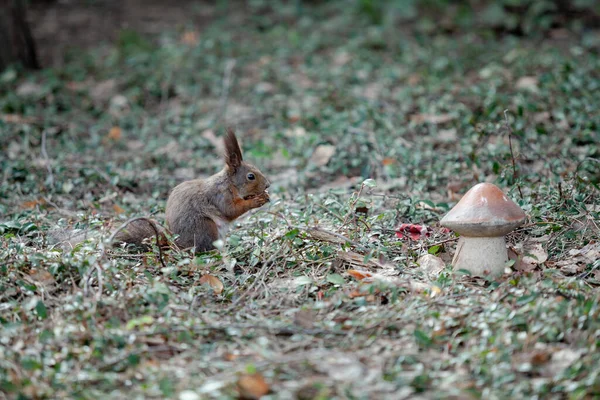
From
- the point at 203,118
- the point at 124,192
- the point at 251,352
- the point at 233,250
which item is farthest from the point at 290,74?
the point at 251,352

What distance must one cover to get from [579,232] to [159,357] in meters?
2.68

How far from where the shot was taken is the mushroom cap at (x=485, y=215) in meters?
3.90

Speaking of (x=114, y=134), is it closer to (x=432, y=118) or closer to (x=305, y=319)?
(x=432, y=118)

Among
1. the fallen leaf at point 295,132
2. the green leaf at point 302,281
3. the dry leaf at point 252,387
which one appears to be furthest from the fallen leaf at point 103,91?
the dry leaf at point 252,387

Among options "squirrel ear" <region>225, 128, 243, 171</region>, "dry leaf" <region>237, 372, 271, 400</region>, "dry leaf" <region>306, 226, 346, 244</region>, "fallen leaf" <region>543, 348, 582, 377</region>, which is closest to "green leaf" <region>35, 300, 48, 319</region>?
"dry leaf" <region>237, 372, 271, 400</region>

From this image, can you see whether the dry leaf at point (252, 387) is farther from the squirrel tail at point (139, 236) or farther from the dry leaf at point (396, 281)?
the squirrel tail at point (139, 236)

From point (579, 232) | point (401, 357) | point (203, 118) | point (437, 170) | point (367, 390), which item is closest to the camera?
point (367, 390)

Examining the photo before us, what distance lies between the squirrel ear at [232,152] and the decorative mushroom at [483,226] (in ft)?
5.43

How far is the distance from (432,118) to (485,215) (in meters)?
3.45

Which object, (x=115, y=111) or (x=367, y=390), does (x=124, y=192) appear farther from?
(x=367, y=390)

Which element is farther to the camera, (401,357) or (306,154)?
(306,154)

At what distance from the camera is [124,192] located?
6.36 metres

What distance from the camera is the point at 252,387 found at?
10.0ft

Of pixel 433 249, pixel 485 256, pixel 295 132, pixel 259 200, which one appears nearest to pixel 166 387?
pixel 485 256
